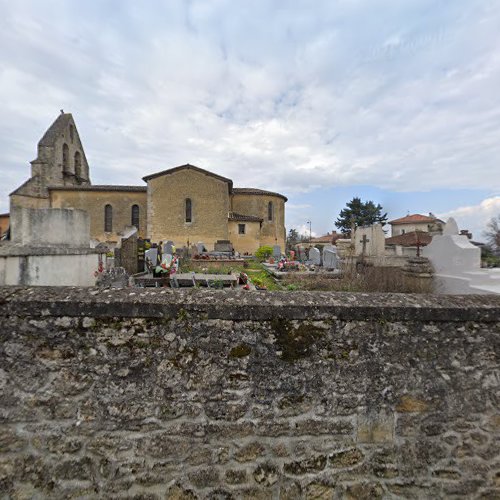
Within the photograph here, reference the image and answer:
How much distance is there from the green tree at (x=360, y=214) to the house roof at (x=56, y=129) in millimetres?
42642

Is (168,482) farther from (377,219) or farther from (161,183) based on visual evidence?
(377,219)

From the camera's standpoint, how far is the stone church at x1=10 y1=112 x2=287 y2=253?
28.2 m

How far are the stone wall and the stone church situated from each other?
27.2 m

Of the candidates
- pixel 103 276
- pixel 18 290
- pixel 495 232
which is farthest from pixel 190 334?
pixel 495 232

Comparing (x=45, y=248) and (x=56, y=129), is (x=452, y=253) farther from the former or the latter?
(x=56, y=129)

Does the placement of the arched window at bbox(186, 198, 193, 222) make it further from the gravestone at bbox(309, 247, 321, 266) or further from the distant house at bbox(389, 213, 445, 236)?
the distant house at bbox(389, 213, 445, 236)

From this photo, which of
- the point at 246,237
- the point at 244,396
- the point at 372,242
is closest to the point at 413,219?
the point at 246,237

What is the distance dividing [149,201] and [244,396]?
95.6 ft

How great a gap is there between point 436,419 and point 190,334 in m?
1.64

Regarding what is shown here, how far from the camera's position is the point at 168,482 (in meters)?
1.80

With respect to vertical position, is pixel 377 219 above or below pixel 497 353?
above

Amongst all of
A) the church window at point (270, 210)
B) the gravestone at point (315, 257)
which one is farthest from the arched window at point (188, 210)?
the gravestone at point (315, 257)

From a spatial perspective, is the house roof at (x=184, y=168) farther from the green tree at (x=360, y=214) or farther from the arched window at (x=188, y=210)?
the green tree at (x=360, y=214)

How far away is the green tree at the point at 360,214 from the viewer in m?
53.1
